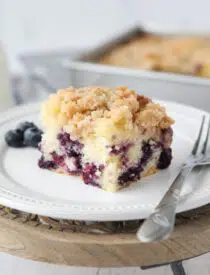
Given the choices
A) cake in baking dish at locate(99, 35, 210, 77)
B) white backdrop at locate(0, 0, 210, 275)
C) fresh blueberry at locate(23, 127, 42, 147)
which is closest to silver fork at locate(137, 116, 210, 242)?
fresh blueberry at locate(23, 127, 42, 147)

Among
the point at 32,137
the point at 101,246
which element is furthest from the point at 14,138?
the point at 101,246

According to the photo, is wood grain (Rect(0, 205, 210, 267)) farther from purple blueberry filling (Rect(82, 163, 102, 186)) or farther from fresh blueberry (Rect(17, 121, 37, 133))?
fresh blueberry (Rect(17, 121, 37, 133))

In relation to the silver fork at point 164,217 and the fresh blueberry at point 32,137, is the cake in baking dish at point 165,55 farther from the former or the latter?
the silver fork at point 164,217

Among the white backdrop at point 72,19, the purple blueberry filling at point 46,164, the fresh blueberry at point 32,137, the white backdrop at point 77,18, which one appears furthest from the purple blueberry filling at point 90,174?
the white backdrop at point 72,19

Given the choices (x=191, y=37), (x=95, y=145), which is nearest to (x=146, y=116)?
(x=95, y=145)

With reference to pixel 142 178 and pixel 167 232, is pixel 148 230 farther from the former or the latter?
pixel 142 178

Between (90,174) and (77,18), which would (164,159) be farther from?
(77,18)

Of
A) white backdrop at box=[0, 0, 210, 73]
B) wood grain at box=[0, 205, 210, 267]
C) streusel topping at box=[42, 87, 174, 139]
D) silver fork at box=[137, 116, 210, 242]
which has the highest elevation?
streusel topping at box=[42, 87, 174, 139]
